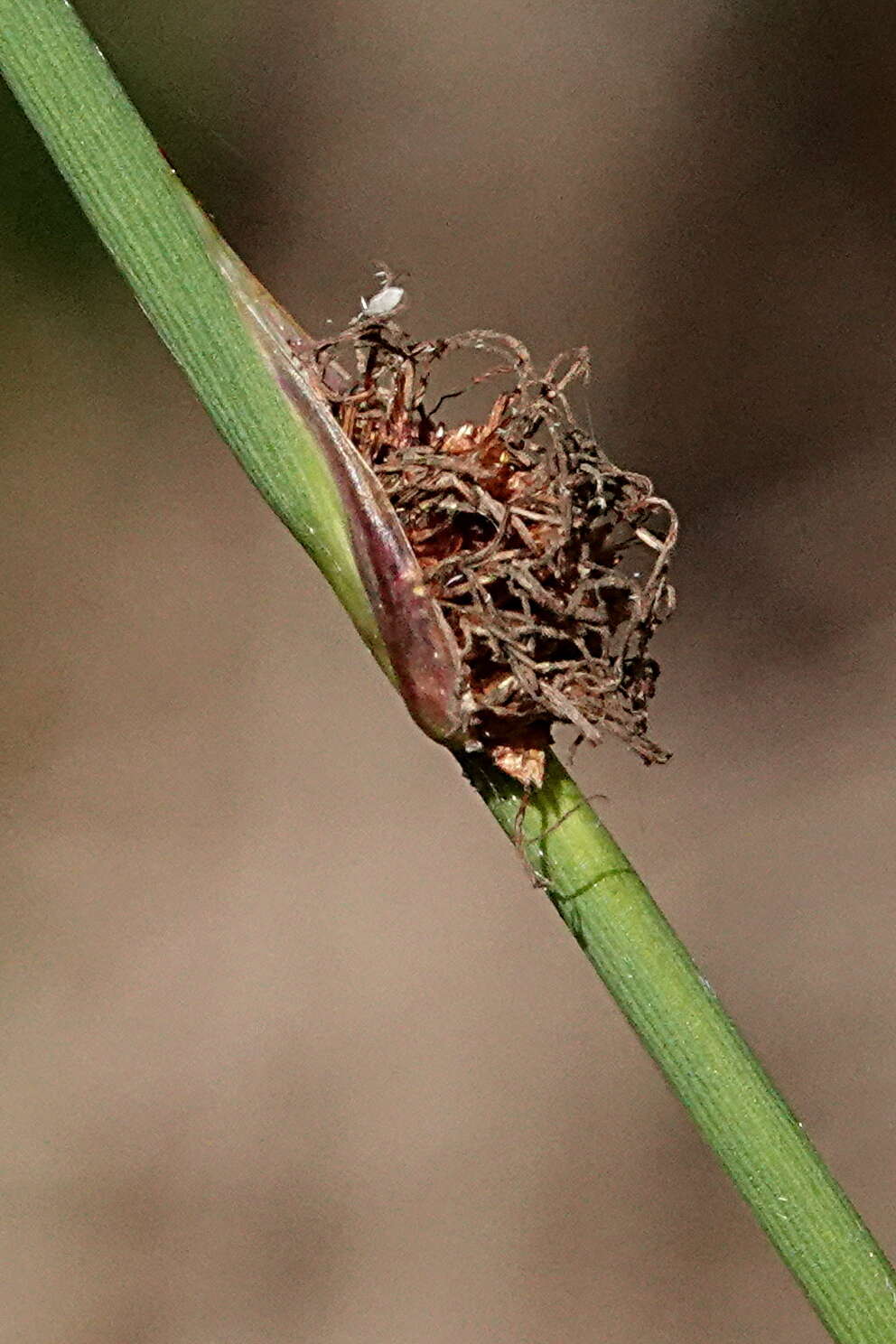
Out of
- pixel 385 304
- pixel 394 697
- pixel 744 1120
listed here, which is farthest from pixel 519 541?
pixel 394 697

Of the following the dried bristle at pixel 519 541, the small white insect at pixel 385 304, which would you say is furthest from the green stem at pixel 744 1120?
the small white insect at pixel 385 304

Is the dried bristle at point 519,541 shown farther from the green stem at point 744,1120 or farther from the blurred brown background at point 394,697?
the blurred brown background at point 394,697

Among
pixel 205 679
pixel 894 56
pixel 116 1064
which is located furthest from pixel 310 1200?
pixel 894 56

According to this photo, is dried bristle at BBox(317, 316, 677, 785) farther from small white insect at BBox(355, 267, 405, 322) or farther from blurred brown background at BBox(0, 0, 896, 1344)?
blurred brown background at BBox(0, 0, 896, 1344)

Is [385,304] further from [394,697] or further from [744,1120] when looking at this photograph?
[394,697]

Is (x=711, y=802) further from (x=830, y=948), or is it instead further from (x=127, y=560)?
(x=127, y=560)

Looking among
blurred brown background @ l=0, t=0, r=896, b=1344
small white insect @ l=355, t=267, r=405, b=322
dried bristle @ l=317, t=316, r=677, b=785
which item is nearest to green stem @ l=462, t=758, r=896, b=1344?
dried bristle @ l=317, t=316, r=677, b=785
